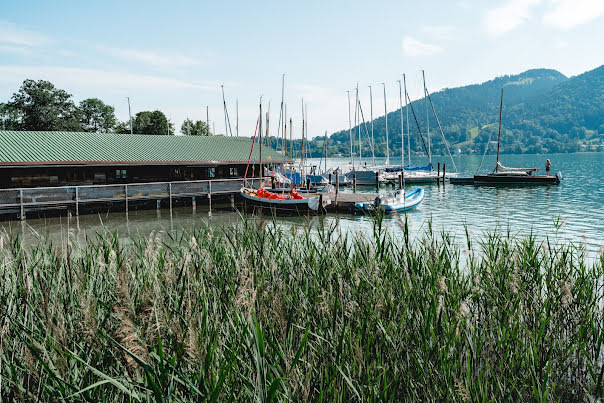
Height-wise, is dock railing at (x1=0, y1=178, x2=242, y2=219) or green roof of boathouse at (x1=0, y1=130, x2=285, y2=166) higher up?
green roof of boathouse at (x1=0, y1=130, x2=285, y2=166)

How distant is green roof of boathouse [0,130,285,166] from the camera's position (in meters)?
26.5

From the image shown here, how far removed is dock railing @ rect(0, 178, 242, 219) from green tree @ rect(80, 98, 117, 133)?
179ft

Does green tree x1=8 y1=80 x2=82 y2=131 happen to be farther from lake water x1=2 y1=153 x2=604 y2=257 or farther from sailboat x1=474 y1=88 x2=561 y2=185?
sailboat x1=474 y1=88 x2=561 y2=185

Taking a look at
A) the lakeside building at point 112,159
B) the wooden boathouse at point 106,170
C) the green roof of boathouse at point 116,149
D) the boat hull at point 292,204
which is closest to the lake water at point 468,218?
the boat hull at point 292,204

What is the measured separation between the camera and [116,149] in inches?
1220

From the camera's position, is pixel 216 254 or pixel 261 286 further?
pixel 216 254

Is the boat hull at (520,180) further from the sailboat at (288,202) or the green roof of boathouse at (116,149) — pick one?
the sailboat at (288,202)

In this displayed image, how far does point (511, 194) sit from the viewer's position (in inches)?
1516

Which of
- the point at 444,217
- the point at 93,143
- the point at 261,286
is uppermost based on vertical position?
the point at 93,143

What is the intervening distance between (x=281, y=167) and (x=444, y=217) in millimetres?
18906

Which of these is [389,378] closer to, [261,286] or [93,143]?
[261,286]

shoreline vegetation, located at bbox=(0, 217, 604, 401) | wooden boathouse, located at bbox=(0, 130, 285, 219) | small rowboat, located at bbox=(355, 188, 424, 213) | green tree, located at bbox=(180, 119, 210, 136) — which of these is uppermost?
green tree, located at bbox=(180, 119, 210, 136)

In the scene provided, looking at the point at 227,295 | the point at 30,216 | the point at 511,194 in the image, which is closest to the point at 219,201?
the point at 30,216

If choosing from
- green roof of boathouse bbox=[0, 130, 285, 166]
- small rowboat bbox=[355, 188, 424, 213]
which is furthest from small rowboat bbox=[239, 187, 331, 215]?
green roof of boathouse bbox=[0, 130, 285, 166]
